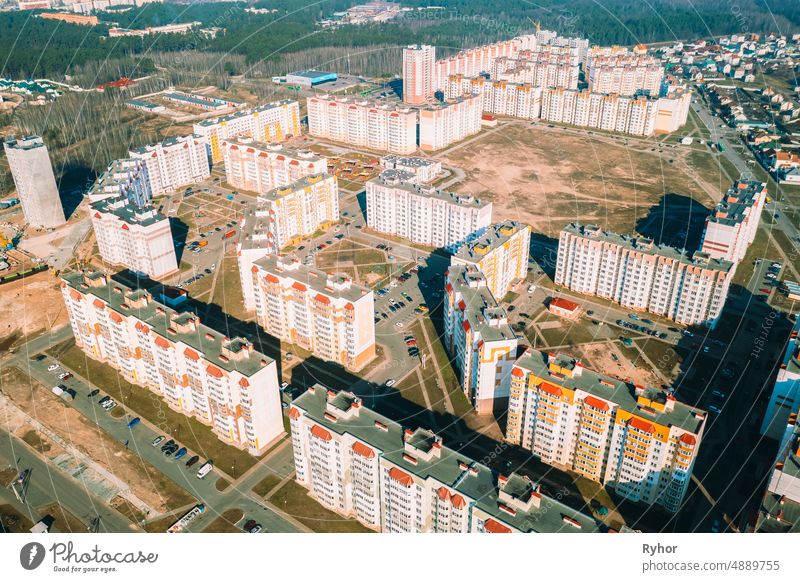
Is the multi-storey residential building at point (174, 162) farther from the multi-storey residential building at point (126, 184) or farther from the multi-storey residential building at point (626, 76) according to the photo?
the multi-storey residential building at point (626, 76)

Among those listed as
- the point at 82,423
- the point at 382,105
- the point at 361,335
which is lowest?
the point at 82,423

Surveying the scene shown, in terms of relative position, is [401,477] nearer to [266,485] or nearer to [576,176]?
[266,485]

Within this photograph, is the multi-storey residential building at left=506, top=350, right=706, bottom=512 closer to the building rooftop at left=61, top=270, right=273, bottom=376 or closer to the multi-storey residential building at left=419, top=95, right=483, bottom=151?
the building rooftop at left=61, top=270, right=273, bottom=376

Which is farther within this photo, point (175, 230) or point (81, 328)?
point (175, 230)

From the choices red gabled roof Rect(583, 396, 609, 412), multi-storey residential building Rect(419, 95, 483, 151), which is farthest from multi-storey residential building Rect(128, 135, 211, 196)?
red gabled roof Rect(583, 396, 609, 412)

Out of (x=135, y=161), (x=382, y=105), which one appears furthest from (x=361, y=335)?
(x=382, y=105)

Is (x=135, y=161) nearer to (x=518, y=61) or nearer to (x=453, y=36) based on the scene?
(x=518, y=61)

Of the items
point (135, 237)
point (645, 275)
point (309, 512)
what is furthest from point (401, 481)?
point (135, 237)
